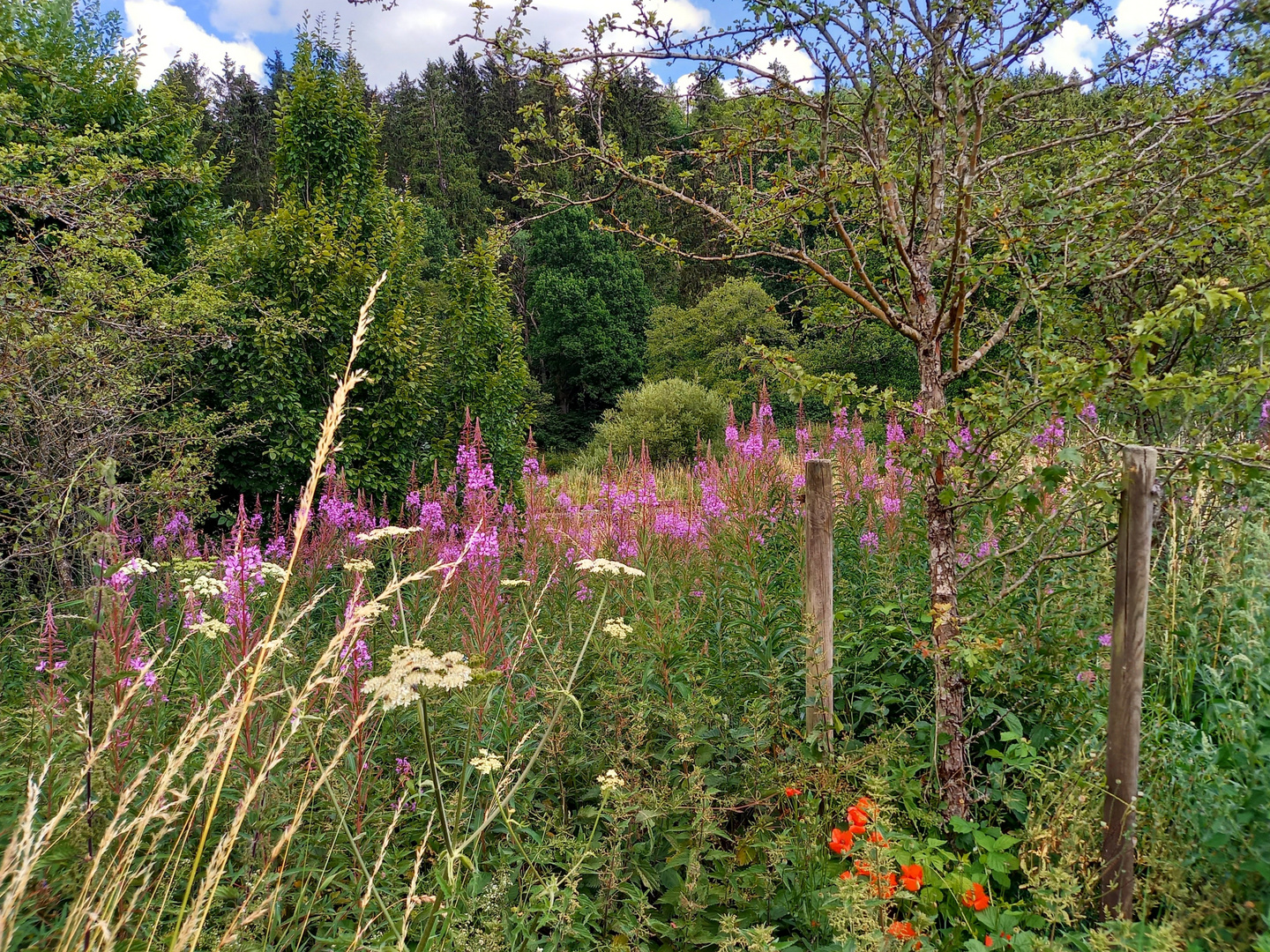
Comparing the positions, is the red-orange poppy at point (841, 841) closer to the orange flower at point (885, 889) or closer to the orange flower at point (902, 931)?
the orange flower at point (885, 889)

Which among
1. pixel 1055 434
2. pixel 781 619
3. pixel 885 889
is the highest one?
pixel 1055 434

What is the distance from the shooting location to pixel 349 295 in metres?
6.52

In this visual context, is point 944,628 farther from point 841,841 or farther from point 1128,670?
point 841,841

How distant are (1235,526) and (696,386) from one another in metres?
13.4

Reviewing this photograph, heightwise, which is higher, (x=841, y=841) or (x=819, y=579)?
(x=819, y=579)

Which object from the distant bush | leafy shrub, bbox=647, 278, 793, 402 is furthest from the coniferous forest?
leafy shrub, bbox=647, 278, 793, 402

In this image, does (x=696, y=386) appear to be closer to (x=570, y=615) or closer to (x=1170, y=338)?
(x=1170, y=338)

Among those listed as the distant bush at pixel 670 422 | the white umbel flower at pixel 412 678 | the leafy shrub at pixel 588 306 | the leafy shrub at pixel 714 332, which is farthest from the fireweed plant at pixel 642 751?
the leafy shrub at pixel 588 306

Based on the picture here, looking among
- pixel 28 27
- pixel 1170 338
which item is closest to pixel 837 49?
pixel 1170 338

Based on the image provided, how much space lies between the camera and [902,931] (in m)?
1.54

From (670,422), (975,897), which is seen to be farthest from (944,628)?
(670,422)

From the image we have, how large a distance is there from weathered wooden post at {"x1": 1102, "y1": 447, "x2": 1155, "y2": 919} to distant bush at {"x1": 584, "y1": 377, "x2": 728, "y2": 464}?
527 inches

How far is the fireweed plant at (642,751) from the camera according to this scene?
61.6 inches

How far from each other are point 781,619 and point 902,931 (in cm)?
147
